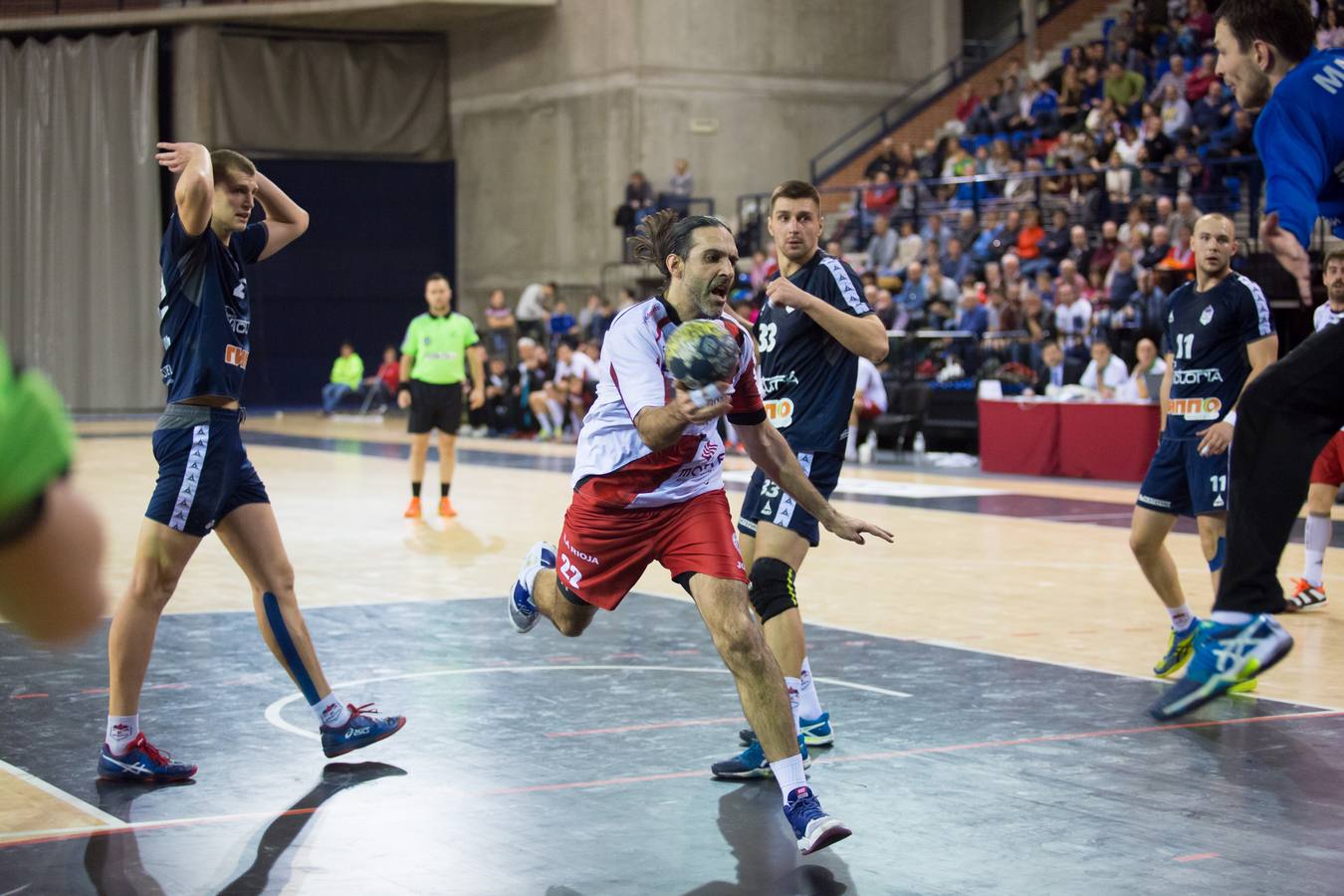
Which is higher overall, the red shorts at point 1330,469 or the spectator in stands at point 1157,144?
the spectator in stands at point 1157,144

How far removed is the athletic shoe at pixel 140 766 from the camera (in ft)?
19.2

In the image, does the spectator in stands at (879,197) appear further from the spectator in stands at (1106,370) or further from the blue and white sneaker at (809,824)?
the blue and white sneaker at (809,824)

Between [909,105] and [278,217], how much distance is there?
28.0 m

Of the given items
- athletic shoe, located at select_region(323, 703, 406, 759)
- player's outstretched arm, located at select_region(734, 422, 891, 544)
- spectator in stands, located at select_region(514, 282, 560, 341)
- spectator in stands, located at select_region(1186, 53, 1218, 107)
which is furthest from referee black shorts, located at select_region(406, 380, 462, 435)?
spectator in stands, located at select_region(514, 282, 560, 341)

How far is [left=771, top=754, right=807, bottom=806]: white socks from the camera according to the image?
5.04m

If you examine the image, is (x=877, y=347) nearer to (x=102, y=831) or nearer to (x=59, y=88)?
(x=102, y=831)

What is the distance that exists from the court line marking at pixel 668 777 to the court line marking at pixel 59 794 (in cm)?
10

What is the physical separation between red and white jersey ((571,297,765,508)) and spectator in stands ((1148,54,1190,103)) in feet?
64.9

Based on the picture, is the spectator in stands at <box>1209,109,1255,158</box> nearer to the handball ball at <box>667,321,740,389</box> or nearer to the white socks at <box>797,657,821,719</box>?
the white socks at <box>797,657,821,719</box>

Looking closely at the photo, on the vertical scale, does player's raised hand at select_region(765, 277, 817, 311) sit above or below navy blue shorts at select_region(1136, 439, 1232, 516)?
above

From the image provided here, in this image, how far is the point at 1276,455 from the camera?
4.31 metres

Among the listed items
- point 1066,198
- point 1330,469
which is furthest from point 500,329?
point 1330,469

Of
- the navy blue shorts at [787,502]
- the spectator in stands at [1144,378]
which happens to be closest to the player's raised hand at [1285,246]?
the navy blue shorts at [787,502]

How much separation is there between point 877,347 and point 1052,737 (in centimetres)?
166
